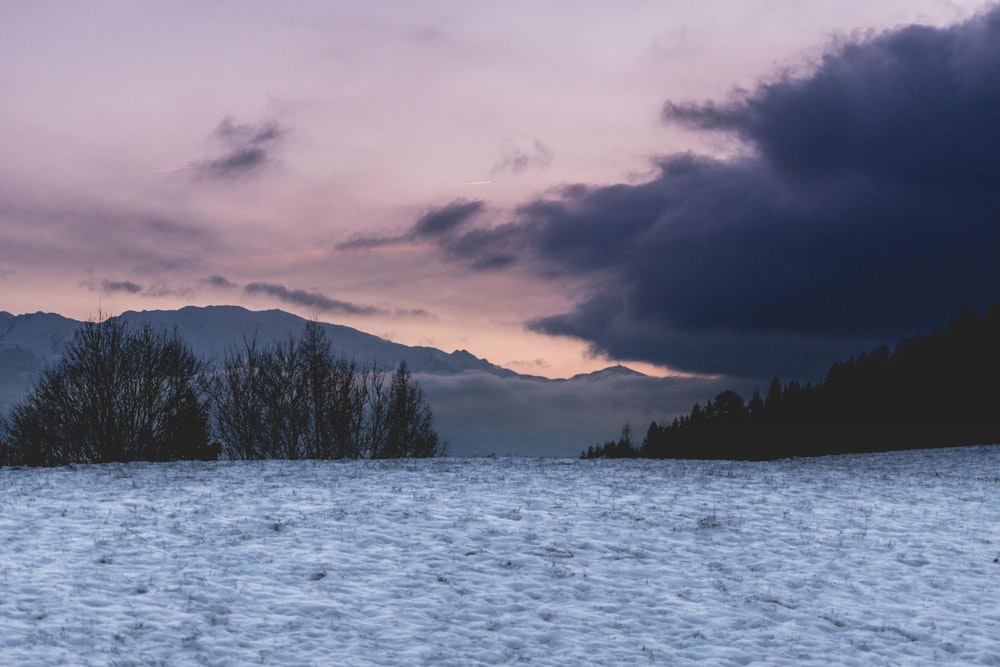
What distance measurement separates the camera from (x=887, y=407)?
276 feet

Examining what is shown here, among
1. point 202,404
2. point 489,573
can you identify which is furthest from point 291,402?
point 489,573

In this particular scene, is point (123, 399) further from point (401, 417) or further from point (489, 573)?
point (489, 573)

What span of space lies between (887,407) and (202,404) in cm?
6500

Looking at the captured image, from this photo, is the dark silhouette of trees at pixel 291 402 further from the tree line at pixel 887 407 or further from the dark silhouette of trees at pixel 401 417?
the tree line at pixel 887 407

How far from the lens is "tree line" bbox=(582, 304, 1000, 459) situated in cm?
7262

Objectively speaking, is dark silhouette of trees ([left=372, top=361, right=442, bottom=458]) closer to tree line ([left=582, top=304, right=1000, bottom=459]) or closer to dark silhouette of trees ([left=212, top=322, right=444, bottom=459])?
dark silhouette of trees ([left=212, top=322, right=444, bottom=459])

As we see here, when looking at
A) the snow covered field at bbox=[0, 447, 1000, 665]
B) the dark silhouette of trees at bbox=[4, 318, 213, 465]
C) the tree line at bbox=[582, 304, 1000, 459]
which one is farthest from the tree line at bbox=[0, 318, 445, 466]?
the snow covered field at bbox=[0, 447, 1000, 665]

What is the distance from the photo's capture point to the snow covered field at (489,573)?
12.9m

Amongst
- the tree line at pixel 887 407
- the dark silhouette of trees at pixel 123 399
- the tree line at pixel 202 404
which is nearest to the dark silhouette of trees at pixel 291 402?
the tree line at pixel 202 404

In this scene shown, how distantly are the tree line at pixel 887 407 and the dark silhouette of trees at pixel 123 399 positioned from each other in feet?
96.0

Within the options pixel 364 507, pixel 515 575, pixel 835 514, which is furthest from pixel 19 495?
pixel 835 514

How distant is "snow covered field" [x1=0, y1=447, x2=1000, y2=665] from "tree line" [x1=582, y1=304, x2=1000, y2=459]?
34.9m

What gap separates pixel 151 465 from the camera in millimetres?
30766

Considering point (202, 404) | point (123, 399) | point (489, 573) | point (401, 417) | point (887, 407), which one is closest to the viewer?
point (489, 573)
